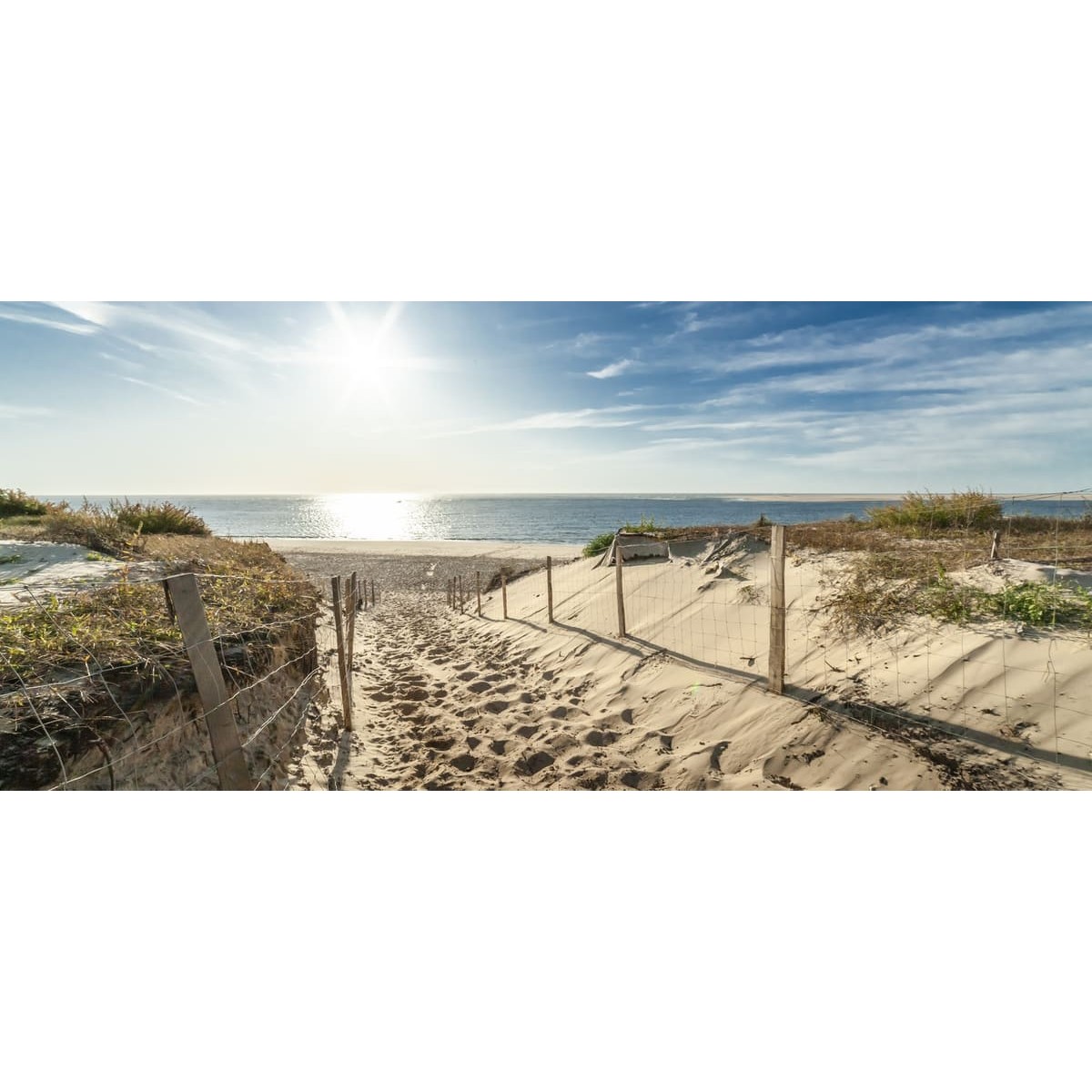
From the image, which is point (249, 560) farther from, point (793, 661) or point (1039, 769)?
point (1039, 769)

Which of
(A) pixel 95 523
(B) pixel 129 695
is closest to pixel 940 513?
(B) pixel 129 695

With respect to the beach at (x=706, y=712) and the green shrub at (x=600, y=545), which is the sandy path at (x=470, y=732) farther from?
the green shrub at (x=600, y=545)

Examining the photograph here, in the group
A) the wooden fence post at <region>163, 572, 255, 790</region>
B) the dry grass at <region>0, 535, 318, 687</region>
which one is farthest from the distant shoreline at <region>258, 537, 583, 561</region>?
the wooden fence post at <region>163, 572, 255, 790</region>

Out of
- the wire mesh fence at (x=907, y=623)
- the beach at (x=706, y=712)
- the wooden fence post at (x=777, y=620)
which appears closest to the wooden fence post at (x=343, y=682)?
the beach at (x=706, y=712)

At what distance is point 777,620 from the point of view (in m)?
4.45

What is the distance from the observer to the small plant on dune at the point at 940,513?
10188 mm

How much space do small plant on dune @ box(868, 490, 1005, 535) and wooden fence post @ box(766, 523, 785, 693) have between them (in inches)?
292

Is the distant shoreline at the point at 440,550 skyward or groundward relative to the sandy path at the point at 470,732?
groundward

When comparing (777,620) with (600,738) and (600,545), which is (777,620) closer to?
(600,738)

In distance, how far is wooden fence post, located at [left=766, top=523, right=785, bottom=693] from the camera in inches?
174

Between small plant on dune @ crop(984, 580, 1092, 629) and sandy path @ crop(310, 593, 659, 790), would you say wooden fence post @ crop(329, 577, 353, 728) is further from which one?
small plant on dune @ crop(984, 580, 1092, 629)

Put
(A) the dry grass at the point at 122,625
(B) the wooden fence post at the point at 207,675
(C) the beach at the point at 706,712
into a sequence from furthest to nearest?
(C) the beach at the point at 706,712 → (A) the dry grass at the point at 122,625 → (B) the wooden fence post at the point at 207,675

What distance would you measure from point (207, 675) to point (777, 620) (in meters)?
4.33

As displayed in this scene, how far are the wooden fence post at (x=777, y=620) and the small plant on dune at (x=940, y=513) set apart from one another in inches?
292
